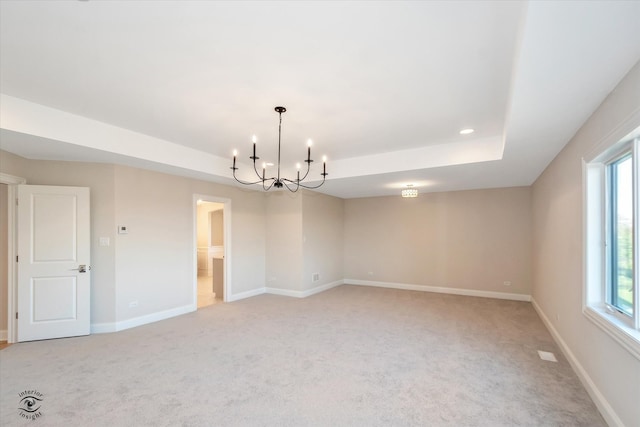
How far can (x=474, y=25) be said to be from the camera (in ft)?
6.14

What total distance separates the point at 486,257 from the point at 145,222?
21.7 ft

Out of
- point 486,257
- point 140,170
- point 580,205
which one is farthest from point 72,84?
point 486,257

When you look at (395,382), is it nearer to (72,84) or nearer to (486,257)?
(72,84)

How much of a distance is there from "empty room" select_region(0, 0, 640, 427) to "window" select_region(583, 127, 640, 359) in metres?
0.02

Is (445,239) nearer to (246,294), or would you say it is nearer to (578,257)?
(578,257)

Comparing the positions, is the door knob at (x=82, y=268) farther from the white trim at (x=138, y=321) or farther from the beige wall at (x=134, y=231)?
the white trim at (x=138, y=321)

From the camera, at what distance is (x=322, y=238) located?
734cm

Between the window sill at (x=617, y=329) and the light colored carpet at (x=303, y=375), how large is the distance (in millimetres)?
703

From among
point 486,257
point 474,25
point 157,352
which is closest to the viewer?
point 474,25

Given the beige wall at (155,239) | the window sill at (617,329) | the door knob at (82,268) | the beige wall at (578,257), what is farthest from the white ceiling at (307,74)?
the window sill at (617,329)

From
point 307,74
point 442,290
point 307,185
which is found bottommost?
point 442,290

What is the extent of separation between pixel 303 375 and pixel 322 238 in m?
4.43

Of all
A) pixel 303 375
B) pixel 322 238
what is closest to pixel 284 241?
pixel 322 238

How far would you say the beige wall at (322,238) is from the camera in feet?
22.1
